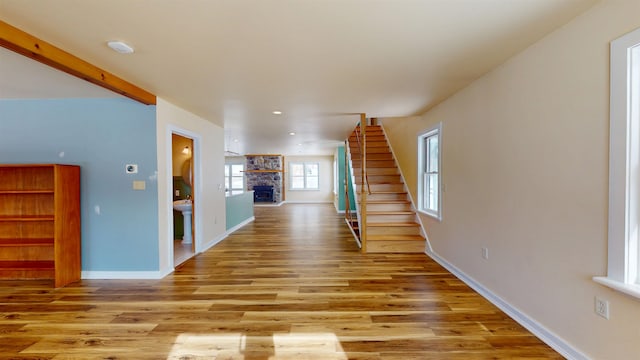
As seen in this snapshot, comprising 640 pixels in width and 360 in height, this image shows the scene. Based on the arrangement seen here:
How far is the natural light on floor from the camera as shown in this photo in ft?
6.36

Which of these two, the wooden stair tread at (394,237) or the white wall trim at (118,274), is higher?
the wooden stair tread at (394,237)

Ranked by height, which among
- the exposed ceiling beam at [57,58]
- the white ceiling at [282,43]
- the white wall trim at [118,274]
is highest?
the white ceiling at [282,43]

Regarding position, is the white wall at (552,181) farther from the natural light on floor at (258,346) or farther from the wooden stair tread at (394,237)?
the natural light on floor at (258,346)

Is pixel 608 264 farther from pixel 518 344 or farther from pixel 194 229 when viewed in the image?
pixel 194 229

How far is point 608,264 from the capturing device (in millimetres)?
1592

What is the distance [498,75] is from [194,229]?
4472 mm

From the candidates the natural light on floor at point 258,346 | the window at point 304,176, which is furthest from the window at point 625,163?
the window at point 304,176

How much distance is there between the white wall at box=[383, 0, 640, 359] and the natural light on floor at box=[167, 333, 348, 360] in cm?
157

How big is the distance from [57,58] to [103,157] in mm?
1587

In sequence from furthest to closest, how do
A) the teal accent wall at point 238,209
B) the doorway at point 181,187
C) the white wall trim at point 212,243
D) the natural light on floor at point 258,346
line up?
the teal accent wall at point 238,209 → the doorway at point 181,187 → the white wall trim at point 212,243 → the natural light on floor at point 258,346

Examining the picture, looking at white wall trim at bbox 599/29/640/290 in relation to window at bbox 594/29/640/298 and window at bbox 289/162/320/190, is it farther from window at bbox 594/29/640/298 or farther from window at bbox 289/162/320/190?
window at bbox 289/162/320/190

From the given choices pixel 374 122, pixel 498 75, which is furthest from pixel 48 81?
pixel 374 122

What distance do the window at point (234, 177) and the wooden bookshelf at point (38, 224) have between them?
880 cm

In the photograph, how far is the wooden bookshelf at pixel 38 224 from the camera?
3.15 m
